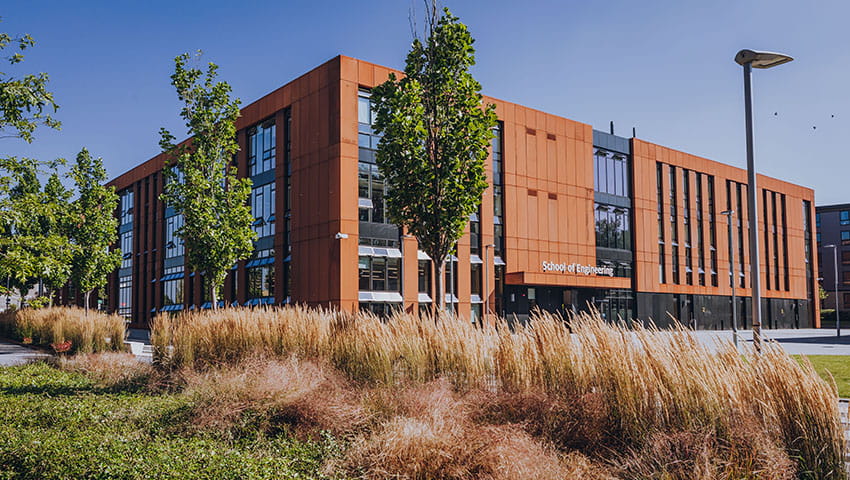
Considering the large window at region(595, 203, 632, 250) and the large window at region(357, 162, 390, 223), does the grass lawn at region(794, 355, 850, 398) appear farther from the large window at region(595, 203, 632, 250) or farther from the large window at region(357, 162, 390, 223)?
the large window at region(595, 203, 632, 250)

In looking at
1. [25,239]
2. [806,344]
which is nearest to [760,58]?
[25,239]

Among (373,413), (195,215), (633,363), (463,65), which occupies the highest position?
(463,65)

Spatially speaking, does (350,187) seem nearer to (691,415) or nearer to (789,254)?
(691,415)

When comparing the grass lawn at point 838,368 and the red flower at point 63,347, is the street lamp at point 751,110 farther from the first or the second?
the red flower at point 63,347

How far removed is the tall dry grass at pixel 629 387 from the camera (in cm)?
520

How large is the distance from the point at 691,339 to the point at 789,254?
67964 mm

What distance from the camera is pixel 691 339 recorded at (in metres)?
6.16

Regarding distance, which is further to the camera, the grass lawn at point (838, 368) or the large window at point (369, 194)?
the large window at point (369, 194)

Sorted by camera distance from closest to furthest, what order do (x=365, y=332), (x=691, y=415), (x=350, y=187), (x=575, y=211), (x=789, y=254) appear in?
(x=691, y=415)
(x=365, y=332)
(x=350, y=187)
(x=575, y=211)
(x=789, y=254)

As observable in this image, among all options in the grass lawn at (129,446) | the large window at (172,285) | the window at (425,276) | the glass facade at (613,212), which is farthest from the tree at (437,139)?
the large window at (172,285)

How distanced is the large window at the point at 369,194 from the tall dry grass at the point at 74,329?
14.3 meters

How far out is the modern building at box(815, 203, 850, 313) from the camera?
93.9 metres

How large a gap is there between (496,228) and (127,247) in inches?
1359

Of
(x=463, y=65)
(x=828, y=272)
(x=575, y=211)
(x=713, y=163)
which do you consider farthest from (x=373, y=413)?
(x=828, y=272)
